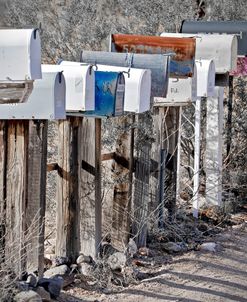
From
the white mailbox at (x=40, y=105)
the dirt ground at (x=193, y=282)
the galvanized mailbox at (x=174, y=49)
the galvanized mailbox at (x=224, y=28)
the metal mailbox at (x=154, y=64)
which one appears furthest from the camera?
the galvanized mailbox at (x=224, y=28)

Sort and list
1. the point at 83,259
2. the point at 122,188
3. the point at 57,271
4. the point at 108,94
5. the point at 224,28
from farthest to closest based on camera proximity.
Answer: the point at 224,28, the point at 122,188, the point at 83,259, the point at 57,271, the point at 108,94

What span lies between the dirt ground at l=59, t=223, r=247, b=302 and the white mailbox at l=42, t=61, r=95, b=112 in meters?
1.34

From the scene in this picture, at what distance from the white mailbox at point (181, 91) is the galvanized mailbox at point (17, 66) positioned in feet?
9.19

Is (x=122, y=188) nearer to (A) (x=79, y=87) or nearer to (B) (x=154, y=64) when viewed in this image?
(B) (x=154, y=64)

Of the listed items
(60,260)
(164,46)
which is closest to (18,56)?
(60,260)

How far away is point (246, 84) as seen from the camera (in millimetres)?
10836

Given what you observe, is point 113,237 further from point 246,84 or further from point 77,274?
point 246,84

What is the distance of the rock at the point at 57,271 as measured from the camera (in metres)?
6.20

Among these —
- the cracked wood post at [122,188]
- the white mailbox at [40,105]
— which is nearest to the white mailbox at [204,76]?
the cracked wood post at [122,188]

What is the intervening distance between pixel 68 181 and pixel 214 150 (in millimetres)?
3512

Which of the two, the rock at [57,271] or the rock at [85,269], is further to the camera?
the rock at [85,269]

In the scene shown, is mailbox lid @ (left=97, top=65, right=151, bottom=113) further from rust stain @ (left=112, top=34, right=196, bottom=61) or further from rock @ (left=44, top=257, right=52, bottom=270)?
rock @ (left=44, top=257, right=52, bottom=270)

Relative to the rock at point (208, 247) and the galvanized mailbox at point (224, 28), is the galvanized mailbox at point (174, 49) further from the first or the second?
the galvanized mailbox at point (224, 28)

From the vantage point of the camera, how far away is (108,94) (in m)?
6.12
